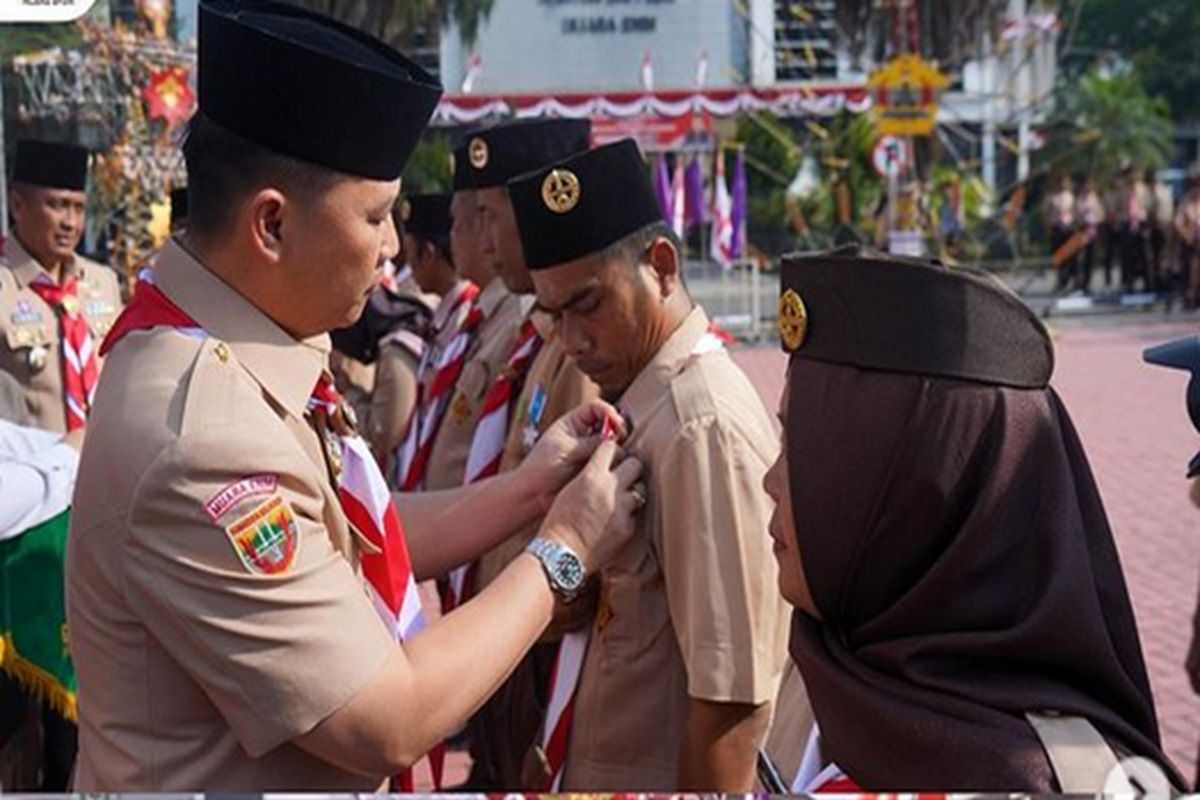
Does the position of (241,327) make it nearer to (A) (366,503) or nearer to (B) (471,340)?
(A) (366,503)

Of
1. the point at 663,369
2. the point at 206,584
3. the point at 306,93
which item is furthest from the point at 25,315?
the point at 206,584

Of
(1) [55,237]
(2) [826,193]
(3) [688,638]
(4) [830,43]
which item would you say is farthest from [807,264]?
(2) [826,193]

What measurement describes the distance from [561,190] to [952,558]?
1.59 metres

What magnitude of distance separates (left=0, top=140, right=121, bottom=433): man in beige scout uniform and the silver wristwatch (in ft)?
14.7

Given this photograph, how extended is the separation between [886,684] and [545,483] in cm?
97

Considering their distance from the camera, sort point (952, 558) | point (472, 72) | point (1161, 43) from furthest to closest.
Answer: point (1161, 43) < point (472, 72) < point (952, 558)

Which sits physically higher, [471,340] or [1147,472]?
[471,340]

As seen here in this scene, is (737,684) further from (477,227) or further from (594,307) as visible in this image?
(477,227)

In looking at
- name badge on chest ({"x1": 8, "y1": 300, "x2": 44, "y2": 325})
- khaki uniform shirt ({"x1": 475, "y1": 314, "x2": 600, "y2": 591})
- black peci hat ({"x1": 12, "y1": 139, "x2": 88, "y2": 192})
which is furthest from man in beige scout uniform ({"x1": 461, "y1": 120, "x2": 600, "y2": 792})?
black peci hat ({"x1": 12, "y1": 139, "x2": 88, "y2": 192})

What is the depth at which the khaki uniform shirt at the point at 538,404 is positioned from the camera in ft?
12.4

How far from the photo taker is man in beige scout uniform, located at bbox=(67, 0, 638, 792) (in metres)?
1.68

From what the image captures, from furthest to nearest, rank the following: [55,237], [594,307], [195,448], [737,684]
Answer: [55,237]
[594,307]
[737,684]
[195,448]

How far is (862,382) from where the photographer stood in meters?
1.77

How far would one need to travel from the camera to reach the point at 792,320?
1927 mm
